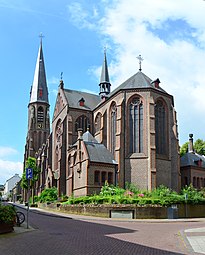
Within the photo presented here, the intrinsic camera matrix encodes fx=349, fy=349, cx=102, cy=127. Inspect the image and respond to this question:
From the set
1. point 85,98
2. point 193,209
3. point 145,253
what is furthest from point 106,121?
point 145,253

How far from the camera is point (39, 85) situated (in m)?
89.9

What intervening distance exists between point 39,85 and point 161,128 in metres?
46.8

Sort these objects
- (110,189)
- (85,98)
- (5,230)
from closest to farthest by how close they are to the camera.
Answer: (5,230)
(110,189)
(85,98)

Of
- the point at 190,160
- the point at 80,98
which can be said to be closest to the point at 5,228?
the point at 190,160

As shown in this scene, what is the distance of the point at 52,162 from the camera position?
218ft

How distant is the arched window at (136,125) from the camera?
49688 millimetres

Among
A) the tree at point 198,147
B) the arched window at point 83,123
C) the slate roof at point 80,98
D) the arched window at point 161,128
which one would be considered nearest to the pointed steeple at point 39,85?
the slate roof at point 80,98

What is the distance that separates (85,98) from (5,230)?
50.7m

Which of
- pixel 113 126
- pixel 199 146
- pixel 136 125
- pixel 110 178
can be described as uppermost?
pixel 113 126

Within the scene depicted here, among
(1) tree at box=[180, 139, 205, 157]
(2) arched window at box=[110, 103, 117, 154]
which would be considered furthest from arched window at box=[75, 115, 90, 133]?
(1) tree at box=[180, 139, 205, 157]

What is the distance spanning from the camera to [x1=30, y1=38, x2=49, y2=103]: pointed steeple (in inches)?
3533

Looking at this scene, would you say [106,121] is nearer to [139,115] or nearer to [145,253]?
[139,115]

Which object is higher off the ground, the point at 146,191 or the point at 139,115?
the point at 139,115

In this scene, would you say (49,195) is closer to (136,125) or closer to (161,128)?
(136,125)
